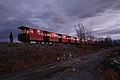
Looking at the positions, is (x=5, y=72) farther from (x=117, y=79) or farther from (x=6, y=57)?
(x=117, y=79)

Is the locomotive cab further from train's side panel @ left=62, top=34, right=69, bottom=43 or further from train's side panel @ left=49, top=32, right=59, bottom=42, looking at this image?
train's side panel @ left=62, top=34, right=69, bottom=43

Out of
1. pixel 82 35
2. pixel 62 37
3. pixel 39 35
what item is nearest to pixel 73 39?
pixel 62 37

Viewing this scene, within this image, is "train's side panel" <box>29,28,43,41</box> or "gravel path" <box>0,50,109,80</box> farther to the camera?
"train's side panel" <box>29,28,43,41</box>

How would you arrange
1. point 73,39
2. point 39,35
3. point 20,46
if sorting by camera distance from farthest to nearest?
1. point 73,39
2. point 39,35
3. point 20,46

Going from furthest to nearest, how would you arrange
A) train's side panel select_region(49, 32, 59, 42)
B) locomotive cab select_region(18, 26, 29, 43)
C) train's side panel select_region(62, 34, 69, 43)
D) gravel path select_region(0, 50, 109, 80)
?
1. train's side panel select_region(62, 34, 69, 43)
2. train's side panel select_region(49, 32, 59, 42)
3. locomotive cab select_region(18, 26, 29, 43)
4. gravel path select_region(0, 50, 109, 80)

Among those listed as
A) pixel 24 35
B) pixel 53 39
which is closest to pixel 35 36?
pixel 24 35

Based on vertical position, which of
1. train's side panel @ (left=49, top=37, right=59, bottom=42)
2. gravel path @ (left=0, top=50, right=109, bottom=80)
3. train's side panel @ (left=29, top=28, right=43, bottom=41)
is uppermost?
train's side panel @ (left=29, top=28, right=43, bottom=41)

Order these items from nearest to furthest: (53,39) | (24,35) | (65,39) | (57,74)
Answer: (57,74), (24,35), (53,39), (65,39)

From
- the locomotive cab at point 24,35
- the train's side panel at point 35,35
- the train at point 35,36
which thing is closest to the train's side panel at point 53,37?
the train at point 35,36

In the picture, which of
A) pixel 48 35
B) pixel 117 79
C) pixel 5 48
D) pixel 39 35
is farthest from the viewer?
pixel 48 35

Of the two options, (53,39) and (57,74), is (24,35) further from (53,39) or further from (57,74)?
(57,74)

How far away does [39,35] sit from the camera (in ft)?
131

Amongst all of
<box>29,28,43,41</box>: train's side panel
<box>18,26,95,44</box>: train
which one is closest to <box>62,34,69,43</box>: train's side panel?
<box>18,26,95,44</box>: train

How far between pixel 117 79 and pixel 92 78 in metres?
1.79
